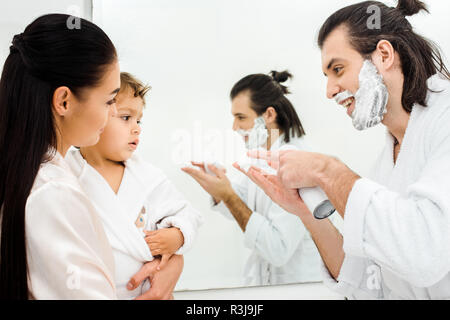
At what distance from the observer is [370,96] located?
98 cm

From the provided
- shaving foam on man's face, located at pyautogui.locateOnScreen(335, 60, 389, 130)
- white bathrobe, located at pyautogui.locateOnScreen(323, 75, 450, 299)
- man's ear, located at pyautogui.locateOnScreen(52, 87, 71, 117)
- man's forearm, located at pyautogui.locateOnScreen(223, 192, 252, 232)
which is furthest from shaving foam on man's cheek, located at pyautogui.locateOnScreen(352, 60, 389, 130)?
man's ear, located at pyautogui.locateOnScreen(52, 87, 71, 117)

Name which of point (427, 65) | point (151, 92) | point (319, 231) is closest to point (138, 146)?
point (151, 92)

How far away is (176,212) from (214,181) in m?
0.19

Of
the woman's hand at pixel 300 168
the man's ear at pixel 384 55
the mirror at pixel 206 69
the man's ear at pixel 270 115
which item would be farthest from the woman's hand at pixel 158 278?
Answer: the man's ear at pixel 384 55

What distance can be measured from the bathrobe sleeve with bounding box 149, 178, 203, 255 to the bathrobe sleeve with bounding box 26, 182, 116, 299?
0.29 m

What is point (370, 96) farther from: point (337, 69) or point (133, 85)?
point (133, 85)

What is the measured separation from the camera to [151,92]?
3.66ft

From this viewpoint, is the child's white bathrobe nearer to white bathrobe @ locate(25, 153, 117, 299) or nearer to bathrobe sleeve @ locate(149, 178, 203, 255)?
bathrobe sleeve @ locate(149, 178, 203, 255)

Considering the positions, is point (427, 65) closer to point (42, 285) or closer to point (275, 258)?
point (275, 258)

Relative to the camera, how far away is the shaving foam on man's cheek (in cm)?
98

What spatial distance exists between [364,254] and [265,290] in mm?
487

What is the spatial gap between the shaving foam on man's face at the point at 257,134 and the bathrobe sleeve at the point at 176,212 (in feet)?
0.91

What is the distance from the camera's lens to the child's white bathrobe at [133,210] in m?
0.89

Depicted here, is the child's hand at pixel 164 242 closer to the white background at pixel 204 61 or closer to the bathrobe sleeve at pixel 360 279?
the white background at pixel 204 61
